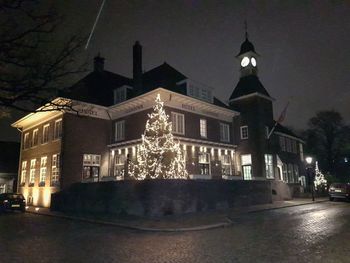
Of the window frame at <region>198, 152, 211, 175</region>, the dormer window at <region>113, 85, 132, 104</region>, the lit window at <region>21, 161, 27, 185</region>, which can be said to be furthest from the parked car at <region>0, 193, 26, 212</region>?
the window frame at <region>198, 152, 211, 175</region>

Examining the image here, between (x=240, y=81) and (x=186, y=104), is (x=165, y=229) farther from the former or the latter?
(x=240, y=81)

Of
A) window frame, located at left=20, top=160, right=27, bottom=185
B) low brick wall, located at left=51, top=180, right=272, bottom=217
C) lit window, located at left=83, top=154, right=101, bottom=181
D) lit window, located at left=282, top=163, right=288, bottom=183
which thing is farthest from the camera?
lit window, located at left=282, top=163, right=288, bottom=183

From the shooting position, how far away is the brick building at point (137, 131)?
83.6 ft

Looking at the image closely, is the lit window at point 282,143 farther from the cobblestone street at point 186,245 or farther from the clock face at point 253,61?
the cobblestone street at point 186,245

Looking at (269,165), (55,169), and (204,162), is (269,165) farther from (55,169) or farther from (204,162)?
(55,169)

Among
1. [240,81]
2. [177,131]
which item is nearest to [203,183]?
[177,131]

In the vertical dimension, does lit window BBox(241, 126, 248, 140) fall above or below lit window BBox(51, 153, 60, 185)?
above

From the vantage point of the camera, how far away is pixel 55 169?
27.0 m

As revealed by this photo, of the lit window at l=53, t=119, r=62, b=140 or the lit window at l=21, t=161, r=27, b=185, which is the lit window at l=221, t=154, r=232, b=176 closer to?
the lit window at l=53, t=119, r=62, b=140

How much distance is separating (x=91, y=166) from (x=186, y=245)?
19.2 meters

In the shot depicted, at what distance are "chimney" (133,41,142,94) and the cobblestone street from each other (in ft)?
51.3

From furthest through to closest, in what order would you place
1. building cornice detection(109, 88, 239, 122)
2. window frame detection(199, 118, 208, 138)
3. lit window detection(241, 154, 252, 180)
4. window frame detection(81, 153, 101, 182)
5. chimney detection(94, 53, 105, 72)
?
chimney detection(94, 53, 105, 72)
lit window detection(241, 154, 252, 180)
window frame detection(199, 118, 208, 138)
window frame detection(81, 153, 101, 182)
building cornice detection(109, 88, 239, 122)

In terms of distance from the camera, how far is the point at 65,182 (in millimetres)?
24781

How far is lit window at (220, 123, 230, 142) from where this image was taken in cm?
3052
